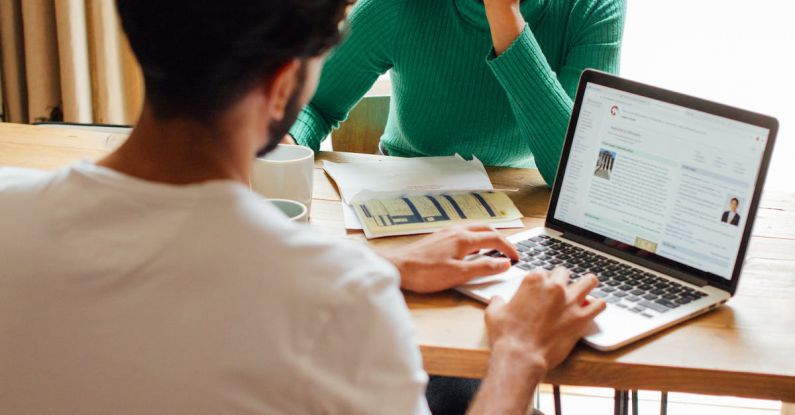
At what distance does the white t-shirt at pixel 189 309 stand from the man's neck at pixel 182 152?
2 cm

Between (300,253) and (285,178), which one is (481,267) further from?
(300,253)

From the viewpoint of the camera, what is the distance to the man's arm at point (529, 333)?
2.66ft

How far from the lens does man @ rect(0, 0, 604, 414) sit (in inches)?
20.8

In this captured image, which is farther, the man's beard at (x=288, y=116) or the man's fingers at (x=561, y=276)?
the man's fingers at (x=561, y=276)

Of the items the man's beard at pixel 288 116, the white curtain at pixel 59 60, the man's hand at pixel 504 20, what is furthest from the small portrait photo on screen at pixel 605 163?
the white curtain at pixel 59 60

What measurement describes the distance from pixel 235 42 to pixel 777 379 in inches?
25.9

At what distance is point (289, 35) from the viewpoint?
0.55 metres

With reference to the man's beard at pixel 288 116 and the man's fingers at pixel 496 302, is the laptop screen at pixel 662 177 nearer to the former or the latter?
the man's fingers at pixel 496 302

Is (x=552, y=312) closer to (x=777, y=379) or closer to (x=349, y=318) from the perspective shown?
(x=777, y=379)

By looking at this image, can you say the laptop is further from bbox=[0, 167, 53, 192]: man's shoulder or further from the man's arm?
bbox=[0, 167, 53, 192]: man's shoulder

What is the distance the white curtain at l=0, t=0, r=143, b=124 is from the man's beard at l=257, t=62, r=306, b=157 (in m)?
1.65

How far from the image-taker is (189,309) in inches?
20.7

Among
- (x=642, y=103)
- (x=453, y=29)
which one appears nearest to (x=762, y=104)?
(x=453, y=29)

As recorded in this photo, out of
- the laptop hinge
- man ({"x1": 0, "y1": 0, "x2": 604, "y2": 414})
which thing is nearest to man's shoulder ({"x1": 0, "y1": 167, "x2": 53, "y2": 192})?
man ({"x1": 0, "y1": 0, "x2": 604, "y2": 414})
